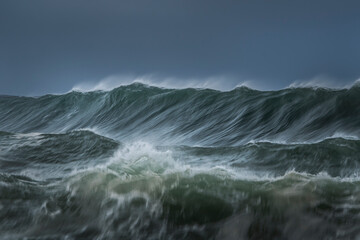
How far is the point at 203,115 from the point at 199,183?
6.93 m

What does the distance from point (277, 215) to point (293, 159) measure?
6.17 ft

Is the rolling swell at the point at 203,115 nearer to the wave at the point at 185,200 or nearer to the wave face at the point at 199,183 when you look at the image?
the wave face at the point at 199,183

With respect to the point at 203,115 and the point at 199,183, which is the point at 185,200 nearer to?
the point at 199,183

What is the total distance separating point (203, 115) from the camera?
1059 cm

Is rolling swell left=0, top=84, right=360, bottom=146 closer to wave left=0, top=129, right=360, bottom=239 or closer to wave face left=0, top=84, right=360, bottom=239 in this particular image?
wave face left=0, top=84, right=360, bottom=239

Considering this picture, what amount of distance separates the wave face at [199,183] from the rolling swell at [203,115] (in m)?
0.06

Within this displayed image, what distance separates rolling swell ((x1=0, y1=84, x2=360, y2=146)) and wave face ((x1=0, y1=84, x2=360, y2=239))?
0.20ft

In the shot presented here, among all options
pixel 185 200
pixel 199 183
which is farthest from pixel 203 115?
pixel 185 200

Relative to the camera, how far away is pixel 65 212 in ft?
11.4

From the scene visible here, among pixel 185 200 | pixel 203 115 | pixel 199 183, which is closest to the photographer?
pixel 185 200

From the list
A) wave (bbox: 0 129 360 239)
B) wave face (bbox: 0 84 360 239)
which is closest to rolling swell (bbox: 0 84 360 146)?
wave face (bbox: 0 84 360 239)

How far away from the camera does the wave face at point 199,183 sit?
10.1 ft

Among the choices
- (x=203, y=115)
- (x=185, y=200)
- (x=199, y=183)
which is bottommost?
(x=185, y=200)

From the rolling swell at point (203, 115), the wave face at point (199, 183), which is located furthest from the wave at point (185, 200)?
the rolling swell at point (203, 115)
